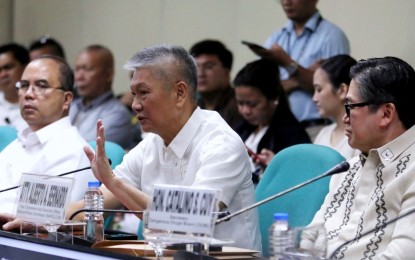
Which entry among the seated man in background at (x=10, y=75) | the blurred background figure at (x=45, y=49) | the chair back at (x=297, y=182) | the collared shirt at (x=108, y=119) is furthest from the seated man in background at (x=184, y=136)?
the blurred background figure at (x=45, y=49)

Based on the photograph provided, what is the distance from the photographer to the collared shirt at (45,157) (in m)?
4.03

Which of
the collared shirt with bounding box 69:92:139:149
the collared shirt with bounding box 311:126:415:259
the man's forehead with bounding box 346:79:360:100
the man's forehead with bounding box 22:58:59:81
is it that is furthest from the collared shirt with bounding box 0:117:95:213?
the collared shirt with bounding box 69:92:139:149

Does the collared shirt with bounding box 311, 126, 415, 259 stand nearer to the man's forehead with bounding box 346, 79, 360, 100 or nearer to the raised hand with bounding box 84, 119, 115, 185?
the man's forehead with bounding box 346, 79, 360, 100

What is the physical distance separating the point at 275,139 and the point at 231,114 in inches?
22.2

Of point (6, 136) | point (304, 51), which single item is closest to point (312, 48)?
point (304, 51)

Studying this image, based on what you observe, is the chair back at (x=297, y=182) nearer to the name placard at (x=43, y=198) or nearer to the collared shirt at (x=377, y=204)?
the collared shirt at (x=377, y=204)

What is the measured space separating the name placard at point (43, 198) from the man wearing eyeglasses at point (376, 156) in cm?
86

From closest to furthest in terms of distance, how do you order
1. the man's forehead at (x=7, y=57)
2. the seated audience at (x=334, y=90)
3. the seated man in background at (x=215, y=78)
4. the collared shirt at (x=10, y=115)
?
the seated audience at (x=334, y=90), the seated man in background at (x=215, y=78), the collared shirt at (x=10, y=115), the man's forehead at (x=7, y=57)

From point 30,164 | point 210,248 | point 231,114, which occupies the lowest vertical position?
point 210,248

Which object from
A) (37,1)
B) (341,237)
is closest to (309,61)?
(341,237)

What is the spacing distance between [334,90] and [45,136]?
144cm

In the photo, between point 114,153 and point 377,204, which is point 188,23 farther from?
point 377,204

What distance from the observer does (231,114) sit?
5352 millimetres

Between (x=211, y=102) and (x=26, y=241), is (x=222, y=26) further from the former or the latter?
(x=26, y=241)
